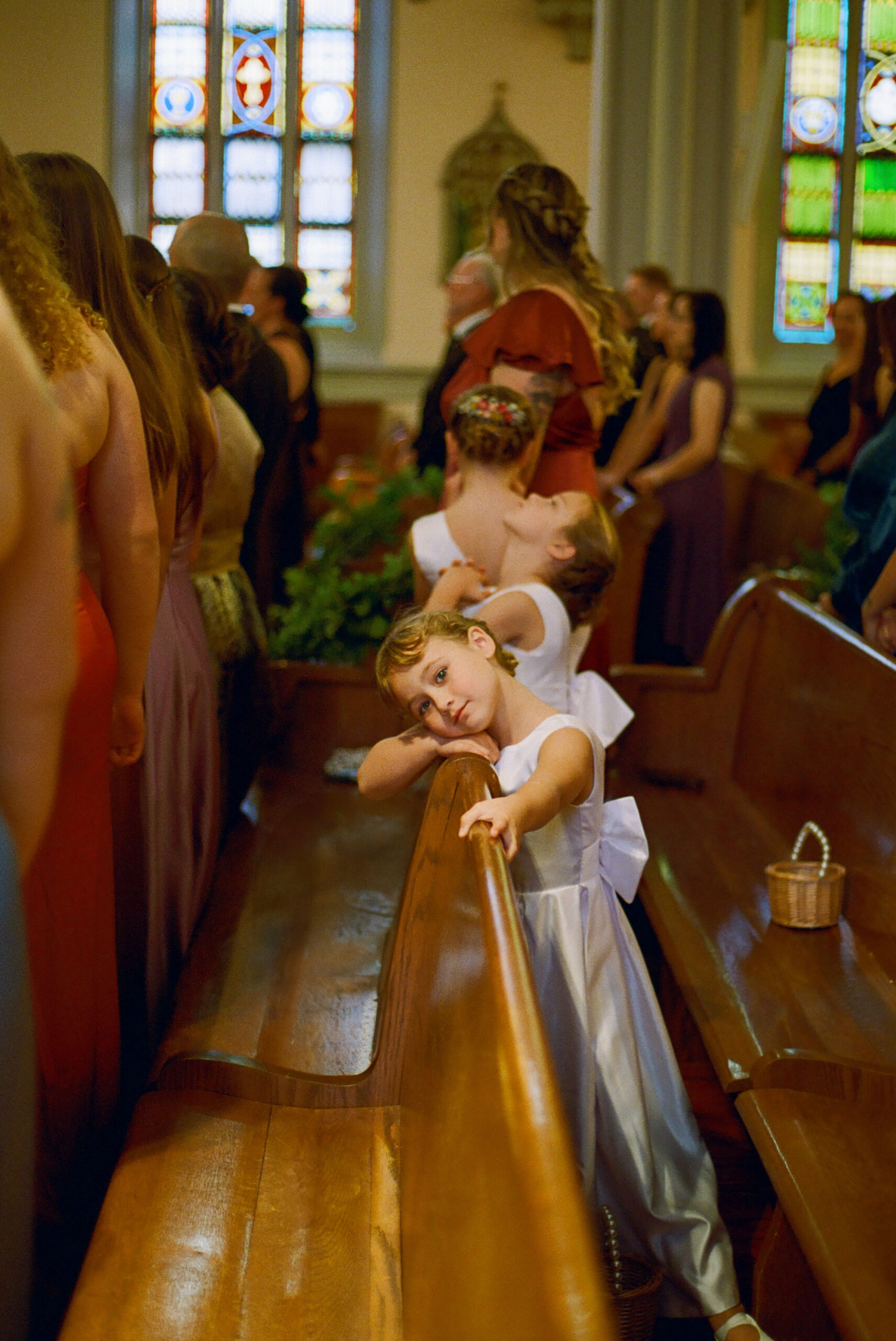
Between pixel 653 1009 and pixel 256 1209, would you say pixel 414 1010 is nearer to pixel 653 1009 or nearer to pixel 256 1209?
pixel 256 1209

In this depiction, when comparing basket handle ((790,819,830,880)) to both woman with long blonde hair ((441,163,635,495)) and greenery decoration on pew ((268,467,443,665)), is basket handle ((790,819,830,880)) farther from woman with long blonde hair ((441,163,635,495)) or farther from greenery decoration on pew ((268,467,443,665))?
greenery decoration on pew ((268,467,443,665))

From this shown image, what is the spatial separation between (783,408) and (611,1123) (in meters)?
11.4

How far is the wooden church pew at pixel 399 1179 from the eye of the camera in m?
1.06

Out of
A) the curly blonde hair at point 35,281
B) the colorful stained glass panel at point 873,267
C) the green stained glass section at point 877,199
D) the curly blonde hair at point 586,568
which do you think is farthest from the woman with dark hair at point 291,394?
the green stained glass section at point 877,199

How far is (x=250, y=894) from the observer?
3.10 m

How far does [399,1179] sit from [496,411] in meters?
1.74

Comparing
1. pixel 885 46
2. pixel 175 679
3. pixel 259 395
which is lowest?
pixel 175 679

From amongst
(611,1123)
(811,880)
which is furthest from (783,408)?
(611,1123)

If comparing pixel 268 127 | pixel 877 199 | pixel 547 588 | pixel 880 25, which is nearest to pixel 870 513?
pixel 547 588

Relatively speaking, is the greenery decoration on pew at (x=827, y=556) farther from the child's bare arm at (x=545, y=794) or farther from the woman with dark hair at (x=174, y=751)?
the child's bare arm at (x=545, y=794)

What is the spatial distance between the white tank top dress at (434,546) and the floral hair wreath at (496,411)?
0.24 m

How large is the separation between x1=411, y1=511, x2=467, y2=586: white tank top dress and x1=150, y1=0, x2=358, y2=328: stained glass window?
10.6 m

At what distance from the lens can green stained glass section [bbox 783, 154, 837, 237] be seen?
12.9 meters

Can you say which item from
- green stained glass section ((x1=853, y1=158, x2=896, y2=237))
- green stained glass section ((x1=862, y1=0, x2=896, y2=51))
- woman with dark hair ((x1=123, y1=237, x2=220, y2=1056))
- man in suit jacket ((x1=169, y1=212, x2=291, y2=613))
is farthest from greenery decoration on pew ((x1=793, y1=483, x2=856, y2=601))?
green stained glass section ((x1=862, y1=0, x2=896, y2=51))
